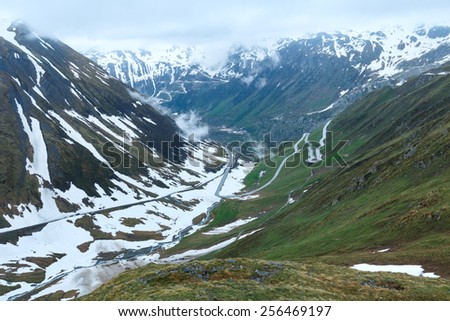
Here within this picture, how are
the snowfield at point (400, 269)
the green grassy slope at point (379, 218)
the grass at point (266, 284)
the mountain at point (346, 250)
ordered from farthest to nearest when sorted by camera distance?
the green grassy slope at point (379, 218) < the snowfield at point (400, 269) < the mountain at point (346, 250) < the grass at point (266, 284)

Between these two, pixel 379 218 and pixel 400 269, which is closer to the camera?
pixel 400 269

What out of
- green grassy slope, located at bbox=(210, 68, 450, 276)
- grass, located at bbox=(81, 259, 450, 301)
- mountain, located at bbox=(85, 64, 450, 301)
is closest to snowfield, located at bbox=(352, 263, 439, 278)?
mountain, located at bbox=(85, 64, 450, 301)

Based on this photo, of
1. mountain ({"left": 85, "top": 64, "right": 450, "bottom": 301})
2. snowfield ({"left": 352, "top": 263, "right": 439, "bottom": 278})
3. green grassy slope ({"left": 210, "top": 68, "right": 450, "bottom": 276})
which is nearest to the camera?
mountain ({"left": 85, "top": 64, "right": 450, "bottom": 301})

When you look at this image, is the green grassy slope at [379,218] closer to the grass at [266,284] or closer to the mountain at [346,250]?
the mountain at [346,250]

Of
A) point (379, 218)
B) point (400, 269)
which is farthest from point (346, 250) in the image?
point (400, 269)

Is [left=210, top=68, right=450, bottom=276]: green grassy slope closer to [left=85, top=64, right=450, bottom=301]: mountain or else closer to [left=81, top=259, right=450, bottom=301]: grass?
[left=85, top=64, right=450, bottom=301]: mountain

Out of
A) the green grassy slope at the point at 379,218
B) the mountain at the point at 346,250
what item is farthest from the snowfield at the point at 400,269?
the green grassy slope at the point at 379,218

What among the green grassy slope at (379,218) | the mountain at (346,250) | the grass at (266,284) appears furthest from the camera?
the green grassy slope at (379,218)

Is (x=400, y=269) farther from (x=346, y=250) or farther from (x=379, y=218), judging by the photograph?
(x=379, y=218)

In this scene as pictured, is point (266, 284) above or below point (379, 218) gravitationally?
above

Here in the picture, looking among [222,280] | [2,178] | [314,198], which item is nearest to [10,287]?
[2,178]

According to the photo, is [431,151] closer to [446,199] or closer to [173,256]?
[446,199]

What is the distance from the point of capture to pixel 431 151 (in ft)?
299
